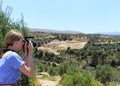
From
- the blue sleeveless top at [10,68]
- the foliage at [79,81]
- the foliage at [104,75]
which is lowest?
the foliage at [104,75]

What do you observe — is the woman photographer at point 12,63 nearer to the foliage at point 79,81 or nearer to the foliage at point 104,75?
the foliage at point 79,81

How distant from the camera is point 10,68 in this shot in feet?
15.4

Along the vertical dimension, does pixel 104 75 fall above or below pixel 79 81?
below

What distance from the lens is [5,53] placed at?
479cm

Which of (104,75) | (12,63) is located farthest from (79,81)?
(12,63)

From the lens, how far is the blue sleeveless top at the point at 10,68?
4645mm

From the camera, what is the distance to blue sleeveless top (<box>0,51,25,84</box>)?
15.2 ft

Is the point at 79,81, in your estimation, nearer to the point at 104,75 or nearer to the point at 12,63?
the point at 104,75

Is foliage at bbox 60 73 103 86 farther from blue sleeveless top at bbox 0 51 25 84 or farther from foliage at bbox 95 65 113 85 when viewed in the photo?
blue sleeveless top at bbox 0 51 25 84

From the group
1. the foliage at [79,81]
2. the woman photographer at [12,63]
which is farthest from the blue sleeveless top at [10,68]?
the foliage at [79,81]

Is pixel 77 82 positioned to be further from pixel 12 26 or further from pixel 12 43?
pixel 12 43

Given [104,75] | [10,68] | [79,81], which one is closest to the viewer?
[10,68]

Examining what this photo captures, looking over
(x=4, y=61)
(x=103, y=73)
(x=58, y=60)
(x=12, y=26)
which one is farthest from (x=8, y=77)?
(x=58, y=60)

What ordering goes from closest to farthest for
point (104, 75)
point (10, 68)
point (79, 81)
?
point (10, 68)
point (79, 81)
point (104, 75)
